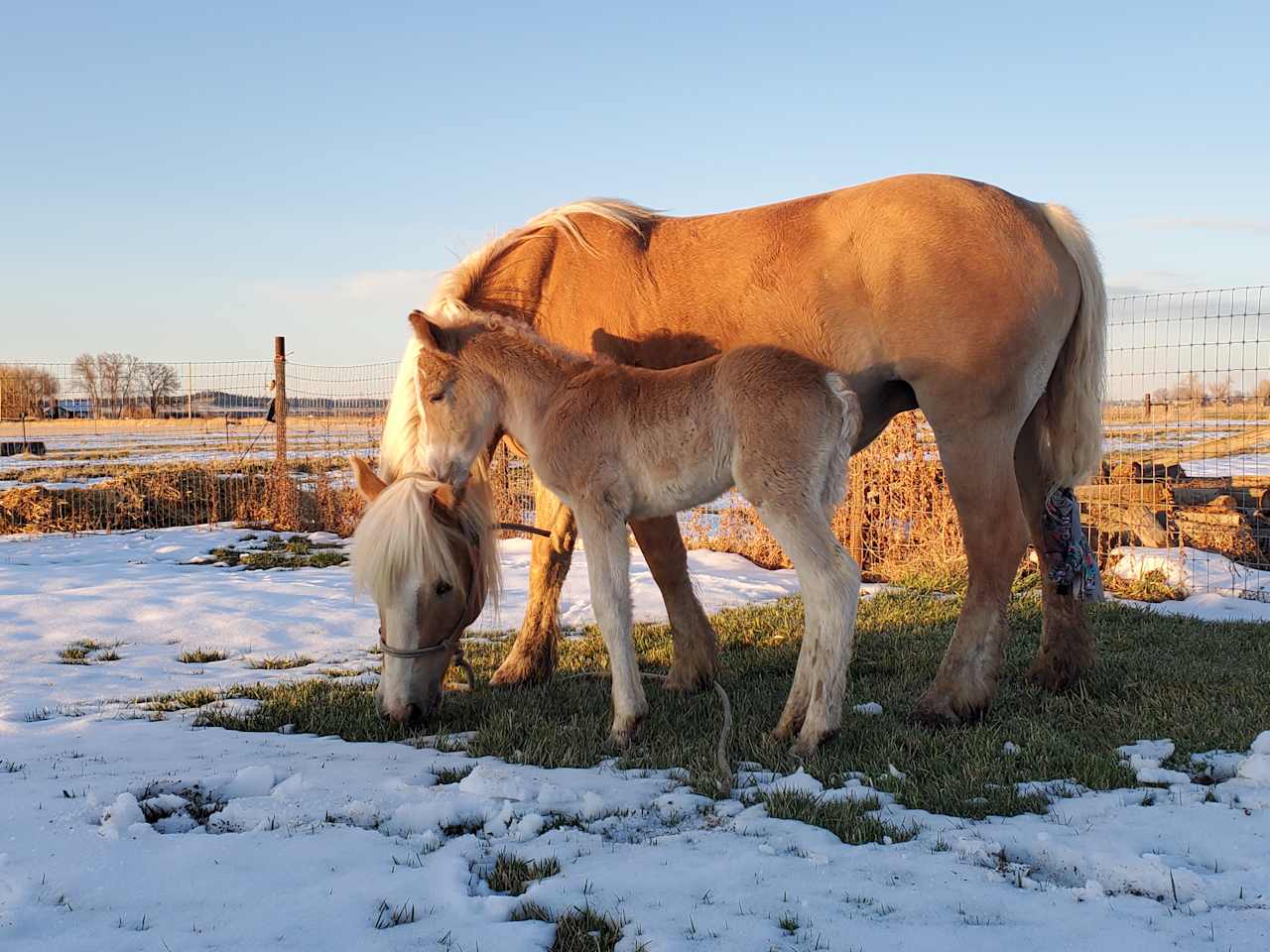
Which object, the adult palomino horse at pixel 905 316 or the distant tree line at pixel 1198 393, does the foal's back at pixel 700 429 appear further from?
the distant tree line at pixel 1198 393

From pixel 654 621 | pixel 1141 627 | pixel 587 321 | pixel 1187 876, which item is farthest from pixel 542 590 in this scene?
pixel 1141 627

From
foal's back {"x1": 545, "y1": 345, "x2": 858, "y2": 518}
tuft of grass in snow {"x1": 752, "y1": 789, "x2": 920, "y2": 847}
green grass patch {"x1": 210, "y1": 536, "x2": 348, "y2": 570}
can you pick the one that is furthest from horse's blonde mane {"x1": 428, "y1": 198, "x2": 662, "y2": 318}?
green grass patch {"x1": 210, "y1": 536, "x2": 348, "y2": 570}

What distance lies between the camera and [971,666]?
4340 millimetres

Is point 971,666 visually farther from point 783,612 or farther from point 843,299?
point 783,612

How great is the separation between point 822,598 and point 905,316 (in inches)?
54.7

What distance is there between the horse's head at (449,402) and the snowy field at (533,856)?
49.7 inches

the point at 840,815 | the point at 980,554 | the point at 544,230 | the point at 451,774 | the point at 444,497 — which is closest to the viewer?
the point at 840,815

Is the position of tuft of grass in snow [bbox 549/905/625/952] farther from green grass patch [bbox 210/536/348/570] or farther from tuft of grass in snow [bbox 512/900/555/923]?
green grass patch [bbox 210/536/348/570]

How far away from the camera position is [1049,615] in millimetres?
5168

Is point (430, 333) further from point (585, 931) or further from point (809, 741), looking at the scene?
point (585, 931)

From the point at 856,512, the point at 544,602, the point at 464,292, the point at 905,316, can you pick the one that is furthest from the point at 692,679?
the point at 856,512

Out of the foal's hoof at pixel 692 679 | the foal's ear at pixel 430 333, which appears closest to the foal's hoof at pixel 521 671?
the foal's hoof at pixel 692 679

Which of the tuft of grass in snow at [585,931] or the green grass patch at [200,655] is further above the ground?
the tuft of grass in snow at [585,931]

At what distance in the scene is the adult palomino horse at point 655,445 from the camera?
3773 mm
